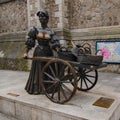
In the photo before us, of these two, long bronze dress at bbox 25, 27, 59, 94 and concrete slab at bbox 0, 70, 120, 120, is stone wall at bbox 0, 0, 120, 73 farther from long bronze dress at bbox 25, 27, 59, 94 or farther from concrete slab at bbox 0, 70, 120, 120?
concrete slab at bbox 0, 70, 120, 120

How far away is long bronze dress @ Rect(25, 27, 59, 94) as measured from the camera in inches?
130

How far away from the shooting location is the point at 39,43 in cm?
340

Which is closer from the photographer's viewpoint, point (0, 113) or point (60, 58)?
point (60, 58)

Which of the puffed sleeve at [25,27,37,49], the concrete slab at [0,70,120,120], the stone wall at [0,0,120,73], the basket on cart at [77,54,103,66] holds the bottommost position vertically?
the concrete slab at [0,70,120,120]

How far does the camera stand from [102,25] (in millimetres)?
6645

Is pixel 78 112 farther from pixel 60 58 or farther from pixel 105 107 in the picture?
pixel 60 58

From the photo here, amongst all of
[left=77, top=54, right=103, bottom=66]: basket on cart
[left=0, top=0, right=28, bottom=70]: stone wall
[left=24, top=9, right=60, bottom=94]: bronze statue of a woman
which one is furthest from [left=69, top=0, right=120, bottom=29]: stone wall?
[left=77, top=54, right=103, bottom=66]: basket on cart

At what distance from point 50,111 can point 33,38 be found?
1.45m

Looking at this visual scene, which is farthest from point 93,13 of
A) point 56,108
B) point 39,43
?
point 56,108

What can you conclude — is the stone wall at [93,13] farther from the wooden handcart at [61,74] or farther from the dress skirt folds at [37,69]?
the wooden handcart at [61,74]

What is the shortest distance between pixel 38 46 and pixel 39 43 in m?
0.06

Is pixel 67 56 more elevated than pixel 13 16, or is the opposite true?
pixel 13 16

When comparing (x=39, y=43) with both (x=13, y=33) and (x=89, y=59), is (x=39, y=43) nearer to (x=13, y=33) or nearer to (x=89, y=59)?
(x=89, y=59)

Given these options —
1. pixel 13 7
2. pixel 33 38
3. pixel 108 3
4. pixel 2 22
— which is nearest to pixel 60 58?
pixel 33 38
